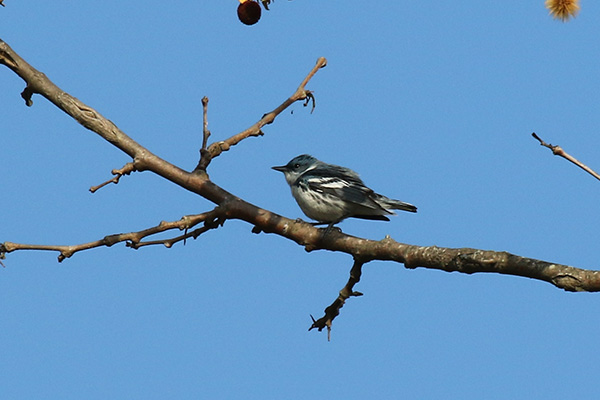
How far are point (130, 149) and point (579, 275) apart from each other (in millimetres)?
3955

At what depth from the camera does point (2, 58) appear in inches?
274

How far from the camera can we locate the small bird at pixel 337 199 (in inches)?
296

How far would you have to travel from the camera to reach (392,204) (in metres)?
7.48

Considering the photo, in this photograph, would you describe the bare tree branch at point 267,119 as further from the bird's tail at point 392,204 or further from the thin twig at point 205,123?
the bird's tail at point 392,204

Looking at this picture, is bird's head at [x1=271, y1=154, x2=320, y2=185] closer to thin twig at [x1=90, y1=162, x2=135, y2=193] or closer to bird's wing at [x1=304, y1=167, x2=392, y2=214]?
bird's wing at [x1=304, y1=167, x2=392, y2=214]

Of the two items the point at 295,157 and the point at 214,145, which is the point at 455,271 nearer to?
the point at 214,145

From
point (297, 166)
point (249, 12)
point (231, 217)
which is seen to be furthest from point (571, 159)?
point (297, 166)

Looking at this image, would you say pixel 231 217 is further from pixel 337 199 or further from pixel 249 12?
pixel 249 12

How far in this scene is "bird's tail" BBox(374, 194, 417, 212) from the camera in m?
7.41

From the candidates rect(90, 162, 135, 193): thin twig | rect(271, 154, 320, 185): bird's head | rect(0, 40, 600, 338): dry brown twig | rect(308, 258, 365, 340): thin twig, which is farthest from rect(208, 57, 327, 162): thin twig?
rect(308, 258, 365, 340): thin twig

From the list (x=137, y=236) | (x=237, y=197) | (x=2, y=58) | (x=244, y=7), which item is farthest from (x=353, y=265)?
(x=2, y=58)

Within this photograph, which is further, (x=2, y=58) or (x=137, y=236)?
(x=2, y=58)

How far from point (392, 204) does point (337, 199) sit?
544 mm

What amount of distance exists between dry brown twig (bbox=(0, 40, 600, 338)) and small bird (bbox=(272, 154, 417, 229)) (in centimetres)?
91
